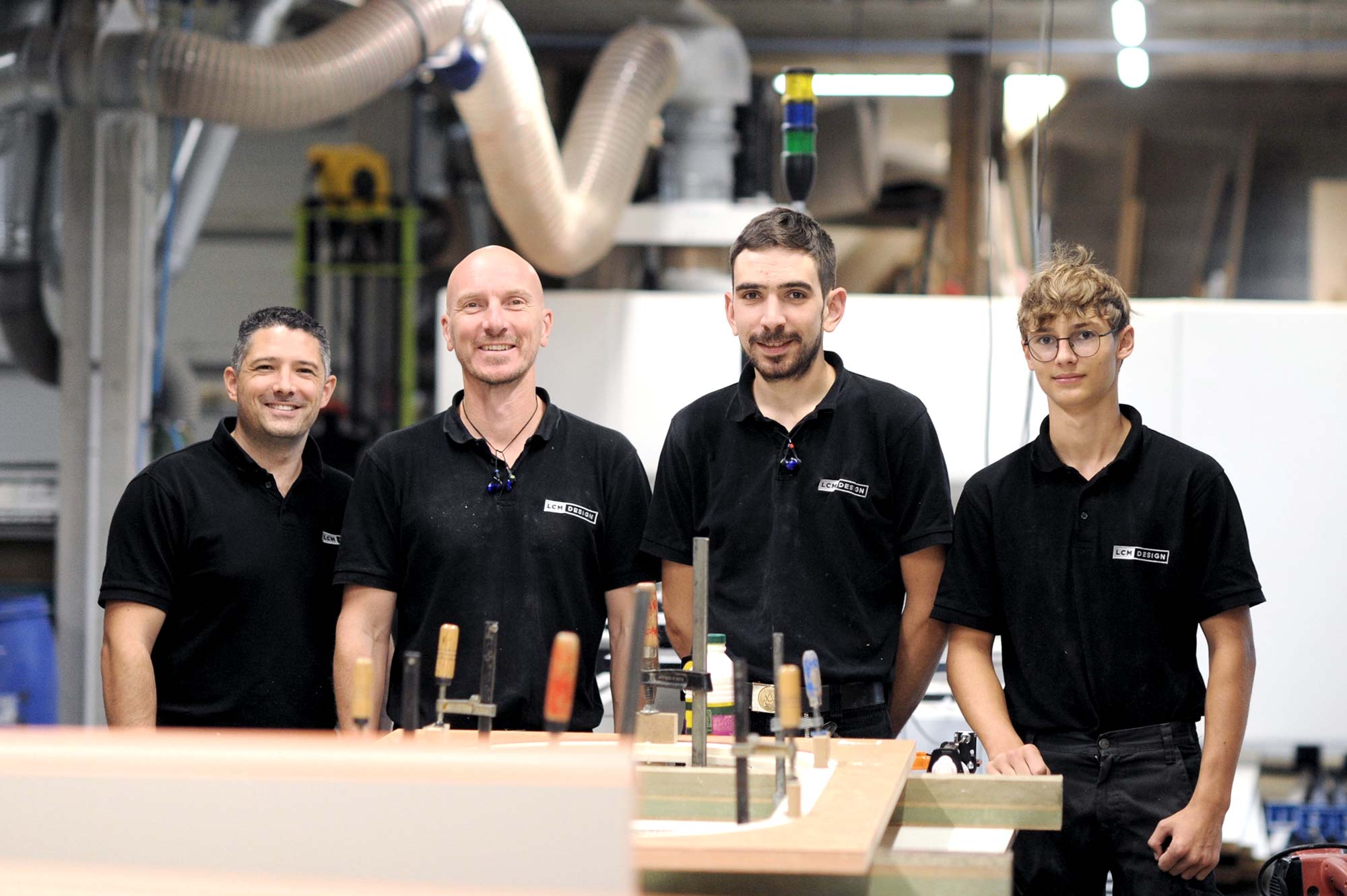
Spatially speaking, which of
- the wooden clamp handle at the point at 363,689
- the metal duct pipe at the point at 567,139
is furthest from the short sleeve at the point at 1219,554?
the metal duct pipe at the point at 567,139

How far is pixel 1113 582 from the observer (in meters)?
1.94

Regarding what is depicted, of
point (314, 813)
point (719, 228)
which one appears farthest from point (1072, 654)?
point (719, 228)

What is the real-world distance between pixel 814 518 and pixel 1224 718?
620 mm

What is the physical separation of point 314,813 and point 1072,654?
48.4 inches

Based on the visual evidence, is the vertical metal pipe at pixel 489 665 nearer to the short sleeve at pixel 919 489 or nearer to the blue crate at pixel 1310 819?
the short sleeve at pixel 919 489

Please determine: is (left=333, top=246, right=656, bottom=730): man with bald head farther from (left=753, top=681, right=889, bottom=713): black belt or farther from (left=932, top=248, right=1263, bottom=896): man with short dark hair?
(left=932, top=248, right=1263, bottom=896): man with short dark hair

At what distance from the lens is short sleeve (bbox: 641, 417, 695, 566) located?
2129 mm

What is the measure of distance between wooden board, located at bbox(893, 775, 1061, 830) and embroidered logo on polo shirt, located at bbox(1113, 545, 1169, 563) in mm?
381

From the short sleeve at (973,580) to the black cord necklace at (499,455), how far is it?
663 millimetres

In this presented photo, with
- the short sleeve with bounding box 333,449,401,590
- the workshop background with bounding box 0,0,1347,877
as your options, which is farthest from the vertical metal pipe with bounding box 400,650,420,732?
the workshop background with bounding box 0,0,1347,877

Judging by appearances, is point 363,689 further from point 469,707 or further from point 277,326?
point 277,326

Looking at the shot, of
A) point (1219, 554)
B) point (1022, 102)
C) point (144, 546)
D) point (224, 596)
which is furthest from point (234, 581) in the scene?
point (1022, 102)

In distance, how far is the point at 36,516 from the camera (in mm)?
4613

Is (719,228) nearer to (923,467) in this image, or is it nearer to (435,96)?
(923,467)
